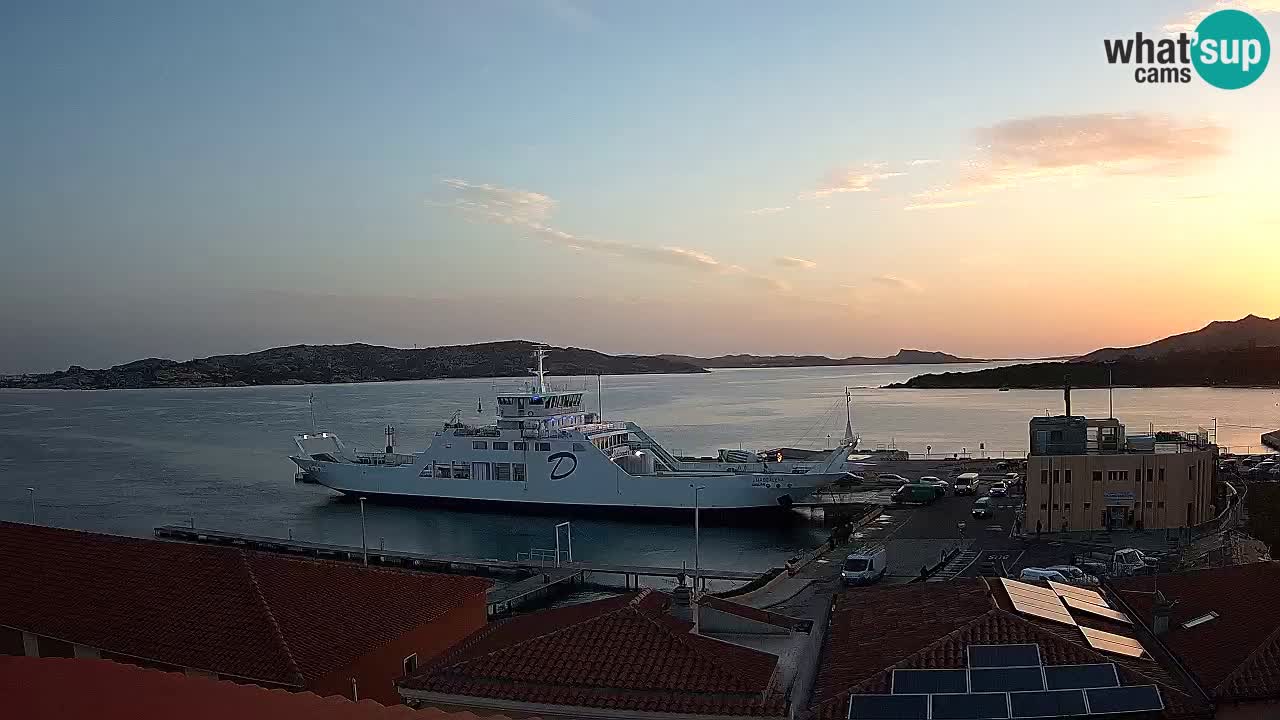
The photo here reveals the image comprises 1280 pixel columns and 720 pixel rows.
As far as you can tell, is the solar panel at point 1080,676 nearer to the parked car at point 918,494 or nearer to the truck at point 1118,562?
the truck at point 1118,562

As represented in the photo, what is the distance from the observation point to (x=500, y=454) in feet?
117

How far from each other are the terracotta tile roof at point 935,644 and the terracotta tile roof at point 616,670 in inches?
25.3

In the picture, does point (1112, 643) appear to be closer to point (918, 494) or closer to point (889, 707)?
point (889, 707)

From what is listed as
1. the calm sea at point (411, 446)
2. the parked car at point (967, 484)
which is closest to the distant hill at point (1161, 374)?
the calm sea at point (411, 446)

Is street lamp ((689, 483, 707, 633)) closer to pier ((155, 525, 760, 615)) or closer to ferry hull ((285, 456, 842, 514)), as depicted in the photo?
pier ((155, 525, 760, 615))

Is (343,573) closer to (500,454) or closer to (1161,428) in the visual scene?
(500,454)

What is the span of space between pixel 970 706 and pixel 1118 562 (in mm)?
13567

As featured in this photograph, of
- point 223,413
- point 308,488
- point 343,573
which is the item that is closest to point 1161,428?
point 308,488

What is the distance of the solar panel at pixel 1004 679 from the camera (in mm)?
6805

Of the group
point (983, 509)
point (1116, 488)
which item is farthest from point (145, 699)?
point (983, 509)

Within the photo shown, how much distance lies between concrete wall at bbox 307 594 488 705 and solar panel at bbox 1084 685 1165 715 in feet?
17.3

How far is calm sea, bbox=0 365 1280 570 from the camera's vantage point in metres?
31.8

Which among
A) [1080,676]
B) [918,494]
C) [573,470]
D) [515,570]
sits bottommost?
[515,570]

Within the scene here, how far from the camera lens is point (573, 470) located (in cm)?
3422
